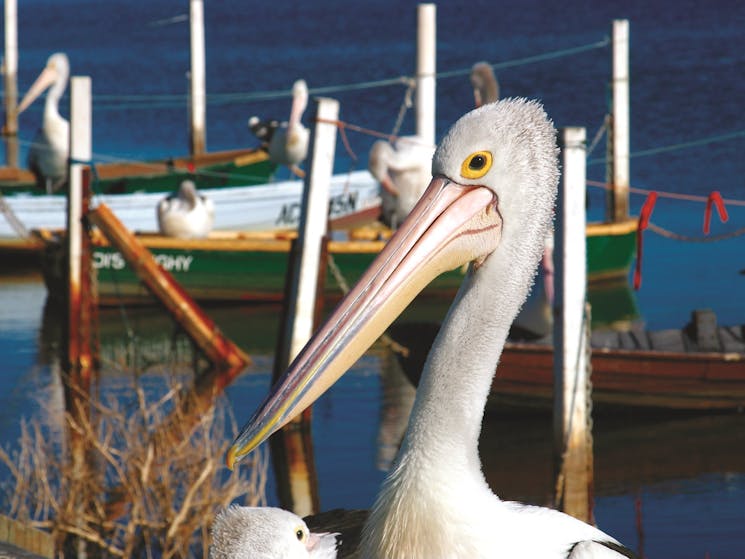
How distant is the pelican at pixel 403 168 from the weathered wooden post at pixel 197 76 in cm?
557

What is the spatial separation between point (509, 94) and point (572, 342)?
17550 mm

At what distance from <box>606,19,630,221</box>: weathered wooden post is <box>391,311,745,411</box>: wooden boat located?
99.4 inches

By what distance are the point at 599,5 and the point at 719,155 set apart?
3262cm

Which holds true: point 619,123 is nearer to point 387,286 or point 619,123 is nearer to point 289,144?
point 289,144

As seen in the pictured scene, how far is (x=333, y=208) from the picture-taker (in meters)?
13.5

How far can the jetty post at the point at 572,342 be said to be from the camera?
617 cm

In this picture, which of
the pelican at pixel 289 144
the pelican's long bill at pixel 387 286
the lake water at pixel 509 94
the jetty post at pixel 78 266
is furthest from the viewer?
the pelican at pixel 289 144

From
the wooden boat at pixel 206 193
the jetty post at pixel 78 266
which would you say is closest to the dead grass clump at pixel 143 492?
the jetty post at pixel 78 266

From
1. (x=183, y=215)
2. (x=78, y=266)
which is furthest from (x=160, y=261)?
(x=78, y=266)

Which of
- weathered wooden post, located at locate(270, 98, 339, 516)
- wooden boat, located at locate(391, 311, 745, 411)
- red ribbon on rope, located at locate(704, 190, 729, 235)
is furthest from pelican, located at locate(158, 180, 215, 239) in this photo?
red ribbon on rope, located at locate(704, 190, 729, 235)

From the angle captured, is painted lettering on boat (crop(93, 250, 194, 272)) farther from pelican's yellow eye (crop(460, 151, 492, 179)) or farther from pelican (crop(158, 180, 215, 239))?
pelican's yellow eye (crop(460, 151, 492, 179))

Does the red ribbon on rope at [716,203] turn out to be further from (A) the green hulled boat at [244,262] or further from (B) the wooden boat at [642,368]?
(A) the green hulled boat at [244,262]

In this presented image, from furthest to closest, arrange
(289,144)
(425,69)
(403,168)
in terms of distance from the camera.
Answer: (289,144) → (425,69) → (403,168)

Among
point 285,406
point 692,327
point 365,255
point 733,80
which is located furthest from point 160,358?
point 733,80
